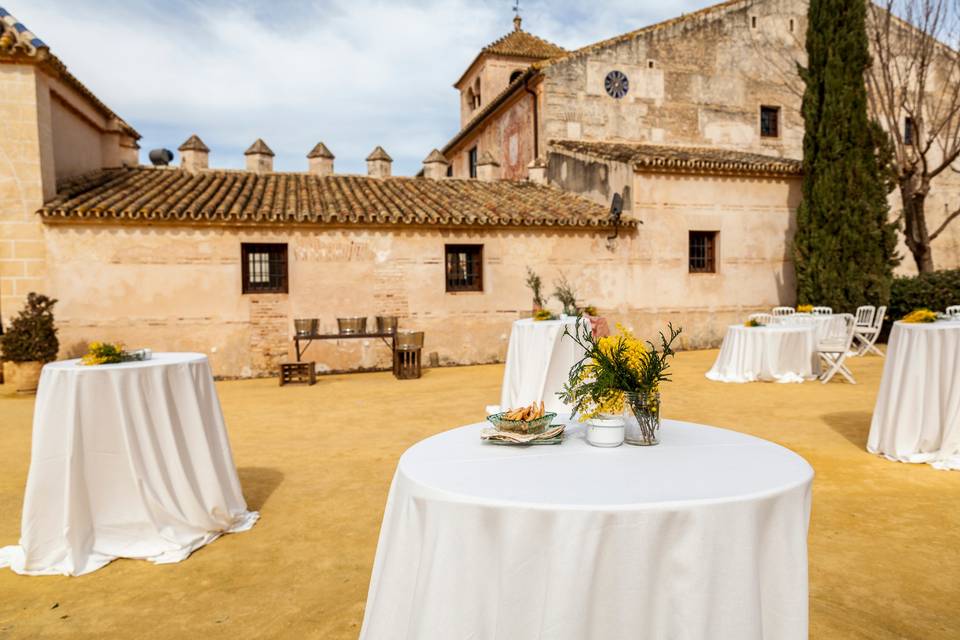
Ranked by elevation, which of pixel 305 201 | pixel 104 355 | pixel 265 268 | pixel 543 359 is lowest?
pixel 543 359

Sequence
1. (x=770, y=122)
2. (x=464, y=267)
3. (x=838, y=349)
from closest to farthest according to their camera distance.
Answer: (x=838, y=349) < (x=464, y=267) < (x=770, y=122)

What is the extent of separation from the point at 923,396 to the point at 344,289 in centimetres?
1036

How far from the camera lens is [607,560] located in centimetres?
170

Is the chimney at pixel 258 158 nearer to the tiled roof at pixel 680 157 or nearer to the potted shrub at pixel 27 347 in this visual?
the potted shrub at pixel 27 347

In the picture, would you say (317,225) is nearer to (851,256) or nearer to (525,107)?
(525,107)

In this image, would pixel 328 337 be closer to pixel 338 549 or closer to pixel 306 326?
pixel 306 326

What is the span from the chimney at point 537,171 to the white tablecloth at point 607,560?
16220 mm

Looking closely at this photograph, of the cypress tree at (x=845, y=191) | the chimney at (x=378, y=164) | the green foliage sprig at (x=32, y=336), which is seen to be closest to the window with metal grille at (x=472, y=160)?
the chimney at (x=378, y=164)

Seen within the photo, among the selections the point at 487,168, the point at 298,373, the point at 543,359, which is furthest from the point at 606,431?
the point at 487,168

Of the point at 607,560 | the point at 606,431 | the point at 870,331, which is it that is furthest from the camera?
the point at 870,331

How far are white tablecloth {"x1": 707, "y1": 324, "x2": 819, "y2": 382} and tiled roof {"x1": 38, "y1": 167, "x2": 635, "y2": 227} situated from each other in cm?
492

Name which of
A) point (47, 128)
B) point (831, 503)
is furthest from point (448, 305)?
point (831, 503)

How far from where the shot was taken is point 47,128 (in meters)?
11.6

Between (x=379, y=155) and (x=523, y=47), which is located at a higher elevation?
(x=523, y=47)
